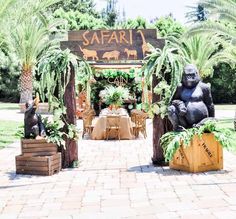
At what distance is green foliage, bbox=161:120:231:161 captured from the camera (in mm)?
6637

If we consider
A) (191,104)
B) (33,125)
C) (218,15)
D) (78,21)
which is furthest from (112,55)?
(78,21)

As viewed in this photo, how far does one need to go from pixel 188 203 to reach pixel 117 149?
509 centimetres

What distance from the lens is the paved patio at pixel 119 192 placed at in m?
4.69

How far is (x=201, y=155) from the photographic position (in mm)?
6699

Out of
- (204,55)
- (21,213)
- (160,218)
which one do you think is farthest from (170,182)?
(204,55)

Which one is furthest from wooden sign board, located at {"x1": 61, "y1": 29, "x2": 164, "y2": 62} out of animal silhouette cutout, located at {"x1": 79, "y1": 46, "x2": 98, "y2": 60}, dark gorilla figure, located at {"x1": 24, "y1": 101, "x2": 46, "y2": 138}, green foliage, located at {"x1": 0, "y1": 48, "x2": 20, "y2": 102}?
green foliage, located at {"x1": 0, "y1": 48, "x2": 20, "y2": 102}

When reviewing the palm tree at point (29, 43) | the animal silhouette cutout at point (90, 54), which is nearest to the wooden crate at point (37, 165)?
the animal silhouette cutout at point (90, 54)

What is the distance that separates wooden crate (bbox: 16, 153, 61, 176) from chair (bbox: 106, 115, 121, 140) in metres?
4.86

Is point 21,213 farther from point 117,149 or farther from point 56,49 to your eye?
point 117,149

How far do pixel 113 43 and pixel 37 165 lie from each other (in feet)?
9.37

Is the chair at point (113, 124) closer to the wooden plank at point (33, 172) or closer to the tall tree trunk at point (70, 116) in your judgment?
the tall tree trunk at point (70, 116)

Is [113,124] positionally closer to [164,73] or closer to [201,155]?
[164,73]

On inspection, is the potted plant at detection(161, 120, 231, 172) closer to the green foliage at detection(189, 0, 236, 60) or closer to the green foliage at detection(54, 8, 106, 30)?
the green foliage at detection(189, 0, 236, 60)

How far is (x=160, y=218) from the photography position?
4.41 m
